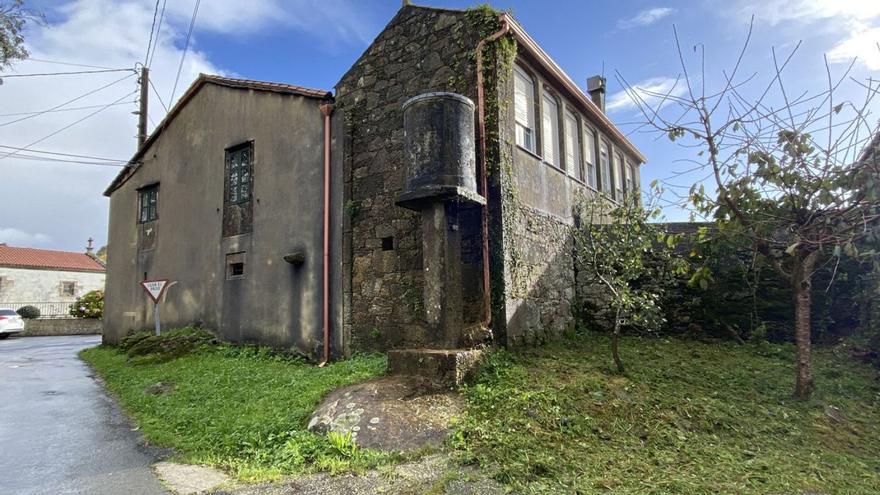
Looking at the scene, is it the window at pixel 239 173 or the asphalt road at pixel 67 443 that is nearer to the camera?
the asphalt road at pixel 67 443

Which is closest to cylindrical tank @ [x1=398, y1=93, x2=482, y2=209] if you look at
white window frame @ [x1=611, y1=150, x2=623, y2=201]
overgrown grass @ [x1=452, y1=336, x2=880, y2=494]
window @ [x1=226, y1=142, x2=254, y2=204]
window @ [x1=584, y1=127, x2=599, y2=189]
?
overgrown grass @ [x1=452, y1=336, x2=880, y2=494]

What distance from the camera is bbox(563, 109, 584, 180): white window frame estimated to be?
10570 mm

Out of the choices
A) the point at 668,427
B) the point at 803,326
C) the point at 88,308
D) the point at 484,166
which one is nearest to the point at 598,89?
the point at 484,166

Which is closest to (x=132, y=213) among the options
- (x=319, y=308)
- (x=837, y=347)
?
(x=319, y=308)

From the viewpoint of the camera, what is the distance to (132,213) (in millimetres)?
14797

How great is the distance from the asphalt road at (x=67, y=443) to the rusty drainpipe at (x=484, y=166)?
168 inches

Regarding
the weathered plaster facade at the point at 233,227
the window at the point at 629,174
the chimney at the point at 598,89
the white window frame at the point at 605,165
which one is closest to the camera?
the weathered plaster facade at the point at 233,227

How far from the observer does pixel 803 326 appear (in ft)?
19.8

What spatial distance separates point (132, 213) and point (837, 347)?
16872 millimetres

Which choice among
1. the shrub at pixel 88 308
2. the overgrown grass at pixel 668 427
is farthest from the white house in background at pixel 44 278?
the overgrown grass at pixel 668 427

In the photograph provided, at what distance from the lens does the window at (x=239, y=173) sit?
11.2 meters

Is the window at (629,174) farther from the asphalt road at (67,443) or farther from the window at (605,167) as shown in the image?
the asphalt road at (67,443)

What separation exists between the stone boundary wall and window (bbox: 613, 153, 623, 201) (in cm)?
2648

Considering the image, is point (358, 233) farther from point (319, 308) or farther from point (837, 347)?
point (837, 347)
